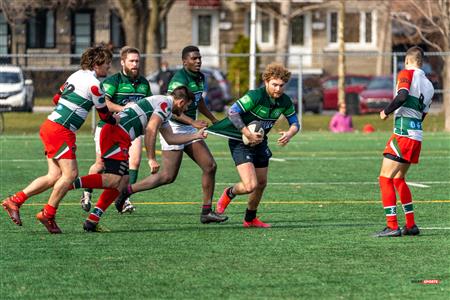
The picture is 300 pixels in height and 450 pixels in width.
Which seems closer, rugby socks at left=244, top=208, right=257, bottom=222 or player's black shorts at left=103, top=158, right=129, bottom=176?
player's black shorts at left=103, top=158, right=129, bottom=176

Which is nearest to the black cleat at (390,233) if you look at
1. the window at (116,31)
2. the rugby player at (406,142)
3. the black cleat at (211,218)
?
the rugby player at (406,142)

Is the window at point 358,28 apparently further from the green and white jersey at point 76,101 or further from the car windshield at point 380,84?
the green and white jersey at point 76,101

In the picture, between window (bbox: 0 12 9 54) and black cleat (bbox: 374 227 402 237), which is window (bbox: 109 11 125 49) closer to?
window (bbox: 0 12 9 54)

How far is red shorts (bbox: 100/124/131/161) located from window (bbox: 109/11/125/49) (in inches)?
1792

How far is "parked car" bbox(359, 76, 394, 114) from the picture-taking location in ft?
132

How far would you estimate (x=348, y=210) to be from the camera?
1551cm

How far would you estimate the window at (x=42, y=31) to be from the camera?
188 feet

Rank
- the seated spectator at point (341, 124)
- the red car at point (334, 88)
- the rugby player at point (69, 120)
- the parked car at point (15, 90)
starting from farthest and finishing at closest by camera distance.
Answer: the red car at point (334, 88) < the parked car at point (15, 90) < the seated spectator at point (341, 124) < the rugby player at point (69, 120)

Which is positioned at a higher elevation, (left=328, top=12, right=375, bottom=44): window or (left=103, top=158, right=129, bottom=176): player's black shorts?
(left=328, top=12, right=375, bottom=44): window

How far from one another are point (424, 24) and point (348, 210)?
1222 inches

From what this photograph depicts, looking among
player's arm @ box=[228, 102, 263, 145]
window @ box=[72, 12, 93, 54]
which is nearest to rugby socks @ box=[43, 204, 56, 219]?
player's arm @ box=[228, 102, 263, 145]

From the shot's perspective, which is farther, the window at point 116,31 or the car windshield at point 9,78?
the window at point 116,31

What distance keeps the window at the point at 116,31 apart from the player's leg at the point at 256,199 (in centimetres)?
4502

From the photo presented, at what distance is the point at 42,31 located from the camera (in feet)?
189
